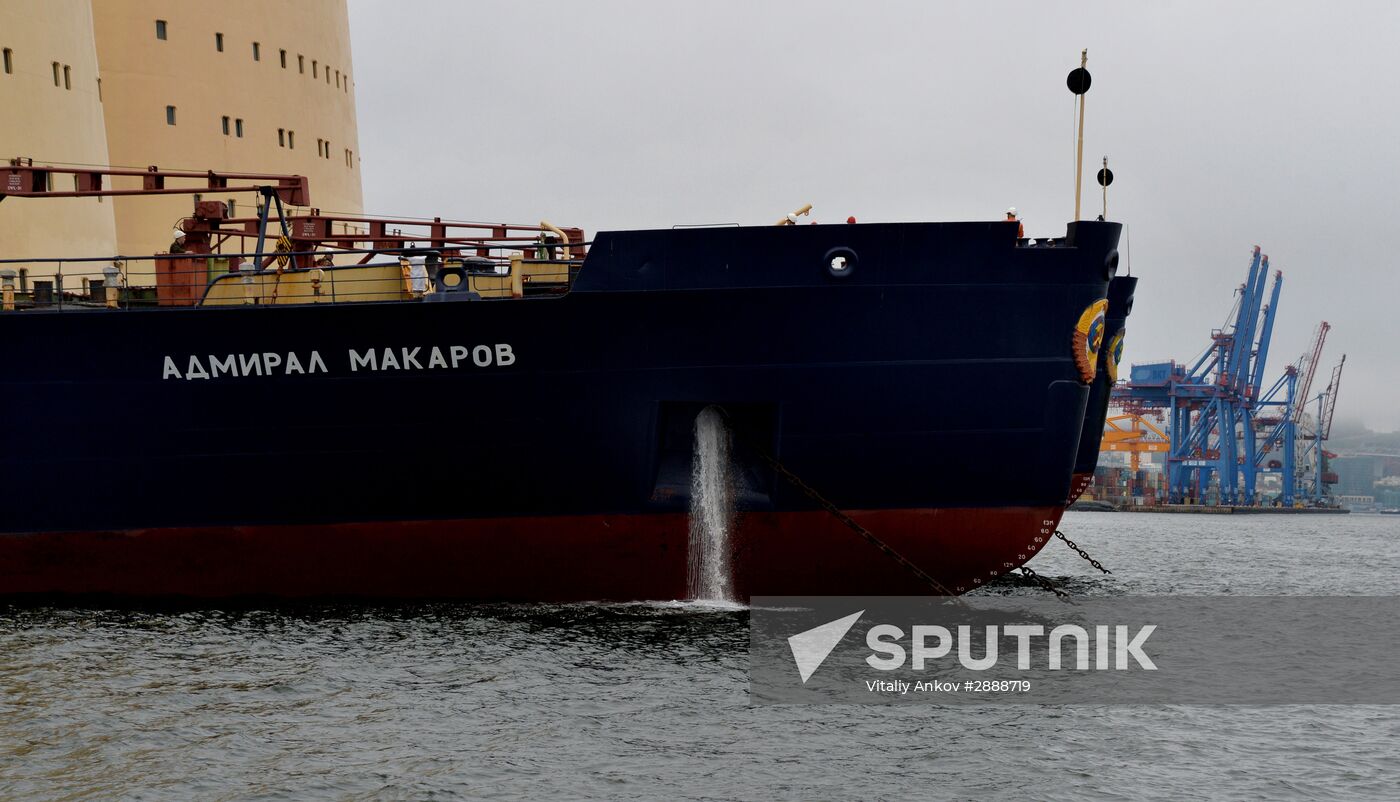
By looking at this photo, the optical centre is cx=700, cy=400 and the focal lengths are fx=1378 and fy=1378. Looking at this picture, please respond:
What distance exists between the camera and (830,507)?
727 inches

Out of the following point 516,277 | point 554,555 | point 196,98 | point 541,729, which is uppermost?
Answer: point 196,98

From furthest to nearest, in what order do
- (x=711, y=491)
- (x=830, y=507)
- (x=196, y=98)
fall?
(x=196, y=98) < (x=711, y=491) < (x=830, y=507)

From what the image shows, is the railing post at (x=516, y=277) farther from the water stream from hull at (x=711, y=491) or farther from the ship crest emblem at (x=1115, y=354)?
the ship crest emblem at (x=1115, y=354)

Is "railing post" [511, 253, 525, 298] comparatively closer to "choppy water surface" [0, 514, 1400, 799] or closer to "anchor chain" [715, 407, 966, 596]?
"anchor chain" [715, 407, 966, 596]

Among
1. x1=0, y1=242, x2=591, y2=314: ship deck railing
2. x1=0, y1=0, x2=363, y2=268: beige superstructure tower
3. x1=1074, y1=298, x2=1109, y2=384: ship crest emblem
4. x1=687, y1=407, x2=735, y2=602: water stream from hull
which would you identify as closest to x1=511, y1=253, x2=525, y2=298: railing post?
x1=0, y1=242, x2=591, y2=314: ship deck railing

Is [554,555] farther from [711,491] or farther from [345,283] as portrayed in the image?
[345,283]

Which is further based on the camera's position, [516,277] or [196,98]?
Result: [196,98]

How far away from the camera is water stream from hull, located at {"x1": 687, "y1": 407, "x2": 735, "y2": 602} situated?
18.8 metres

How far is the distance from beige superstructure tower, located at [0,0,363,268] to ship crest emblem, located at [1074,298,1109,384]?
1905 centimetres

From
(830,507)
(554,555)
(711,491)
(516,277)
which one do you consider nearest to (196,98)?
(516,277)

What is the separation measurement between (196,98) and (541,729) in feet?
81.4

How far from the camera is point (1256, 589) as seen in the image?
2981 centimetres

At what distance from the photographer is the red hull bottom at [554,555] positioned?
18.8 metres

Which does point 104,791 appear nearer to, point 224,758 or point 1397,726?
point 224,758
